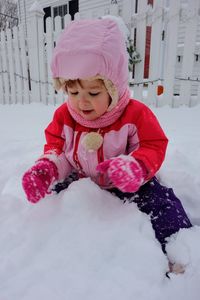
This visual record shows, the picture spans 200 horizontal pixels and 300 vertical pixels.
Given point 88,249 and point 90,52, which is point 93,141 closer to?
point 90,52

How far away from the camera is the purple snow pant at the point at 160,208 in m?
0.97

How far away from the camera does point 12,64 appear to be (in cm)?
470

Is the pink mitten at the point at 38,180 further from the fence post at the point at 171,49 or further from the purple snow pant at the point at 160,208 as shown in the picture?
the fence post at the point at 171,49

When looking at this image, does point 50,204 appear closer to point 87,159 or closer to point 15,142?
point 87,159

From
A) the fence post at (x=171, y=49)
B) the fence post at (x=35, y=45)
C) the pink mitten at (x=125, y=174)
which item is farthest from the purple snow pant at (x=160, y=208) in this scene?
the fence post at (x=35, y=45)

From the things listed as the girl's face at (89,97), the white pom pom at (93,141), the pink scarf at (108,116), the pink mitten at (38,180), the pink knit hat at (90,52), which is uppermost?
the pink knit hat at (90,52)

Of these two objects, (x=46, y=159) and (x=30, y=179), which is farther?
(x=46, y=159)

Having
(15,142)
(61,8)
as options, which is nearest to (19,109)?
(15,142)

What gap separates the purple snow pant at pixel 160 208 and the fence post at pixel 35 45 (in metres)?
3.43

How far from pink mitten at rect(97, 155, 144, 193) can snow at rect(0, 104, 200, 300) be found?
0.38 feet

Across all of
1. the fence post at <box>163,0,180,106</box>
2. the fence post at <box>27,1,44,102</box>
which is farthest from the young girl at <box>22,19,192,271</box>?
the fence post at <box>27,1,44,102</box>

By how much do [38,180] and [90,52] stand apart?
52 cm

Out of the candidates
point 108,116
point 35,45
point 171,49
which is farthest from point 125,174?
point 35,45

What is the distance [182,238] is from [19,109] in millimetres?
3566
